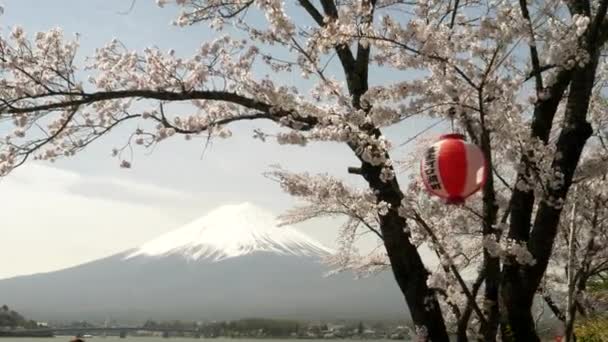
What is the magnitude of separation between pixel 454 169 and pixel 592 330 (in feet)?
20.1

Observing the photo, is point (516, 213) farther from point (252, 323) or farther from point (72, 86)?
point (252, 323)

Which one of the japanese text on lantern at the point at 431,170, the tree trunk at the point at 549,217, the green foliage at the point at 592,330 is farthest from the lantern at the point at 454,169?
the green foliage at the point at 592,330

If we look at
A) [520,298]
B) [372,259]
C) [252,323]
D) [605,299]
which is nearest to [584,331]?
[605,299]

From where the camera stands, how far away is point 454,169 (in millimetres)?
3762

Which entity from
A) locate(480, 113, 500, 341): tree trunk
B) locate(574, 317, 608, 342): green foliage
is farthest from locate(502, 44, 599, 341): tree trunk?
locate(574, 317, 608, 342): green foliage

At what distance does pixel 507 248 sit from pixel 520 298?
378 mm

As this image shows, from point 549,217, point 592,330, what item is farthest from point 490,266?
point 592,330

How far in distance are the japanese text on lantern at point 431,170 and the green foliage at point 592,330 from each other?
5.59 meters

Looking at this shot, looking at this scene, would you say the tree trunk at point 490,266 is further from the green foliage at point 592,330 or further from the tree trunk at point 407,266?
the green foliage at point 592,330

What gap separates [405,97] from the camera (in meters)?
4.17

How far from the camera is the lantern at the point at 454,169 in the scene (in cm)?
376

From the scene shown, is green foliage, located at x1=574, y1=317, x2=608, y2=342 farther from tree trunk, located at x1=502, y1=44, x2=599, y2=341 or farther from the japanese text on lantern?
the japanese text on lantern

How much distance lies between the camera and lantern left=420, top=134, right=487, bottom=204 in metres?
3.76

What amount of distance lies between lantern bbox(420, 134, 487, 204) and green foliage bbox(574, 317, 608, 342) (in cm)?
555
